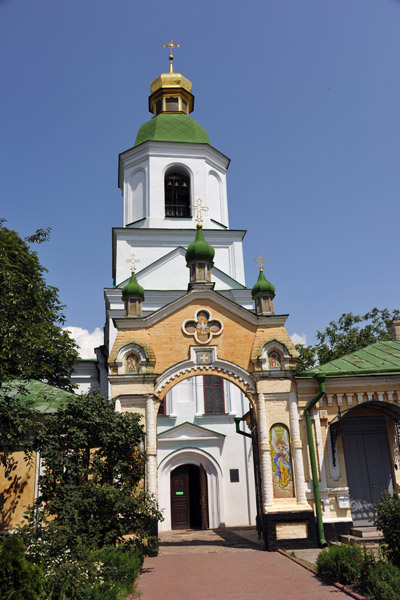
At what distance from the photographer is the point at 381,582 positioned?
773cm

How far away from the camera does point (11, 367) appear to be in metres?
12.5

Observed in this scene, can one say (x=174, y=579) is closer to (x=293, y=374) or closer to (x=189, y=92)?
(x=293, y=374)

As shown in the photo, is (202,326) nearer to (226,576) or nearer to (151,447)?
(151,447)

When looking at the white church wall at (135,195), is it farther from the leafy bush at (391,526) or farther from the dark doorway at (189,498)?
the leafy bush at (391,526)

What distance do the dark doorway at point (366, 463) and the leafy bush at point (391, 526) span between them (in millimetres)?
3895

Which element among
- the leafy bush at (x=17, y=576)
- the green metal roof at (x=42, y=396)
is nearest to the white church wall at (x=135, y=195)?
the green metal roof at (x=42, y=396)

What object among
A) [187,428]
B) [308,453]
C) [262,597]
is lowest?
[262,597]

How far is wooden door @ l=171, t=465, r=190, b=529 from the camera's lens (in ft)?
63.1

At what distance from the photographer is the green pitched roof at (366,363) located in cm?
1334

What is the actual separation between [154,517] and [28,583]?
482 cm

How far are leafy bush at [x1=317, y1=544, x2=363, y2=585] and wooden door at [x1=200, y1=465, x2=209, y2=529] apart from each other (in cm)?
1037

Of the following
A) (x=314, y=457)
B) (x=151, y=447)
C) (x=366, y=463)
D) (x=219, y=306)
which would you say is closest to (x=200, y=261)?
(x=219, y=306)

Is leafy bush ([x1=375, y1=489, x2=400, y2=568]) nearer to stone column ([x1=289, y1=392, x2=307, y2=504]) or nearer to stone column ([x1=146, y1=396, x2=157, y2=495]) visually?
stone column ([x1=289, y1=392, x2=307, y2=504])

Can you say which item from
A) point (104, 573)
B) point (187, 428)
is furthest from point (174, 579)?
point (187, 428)
